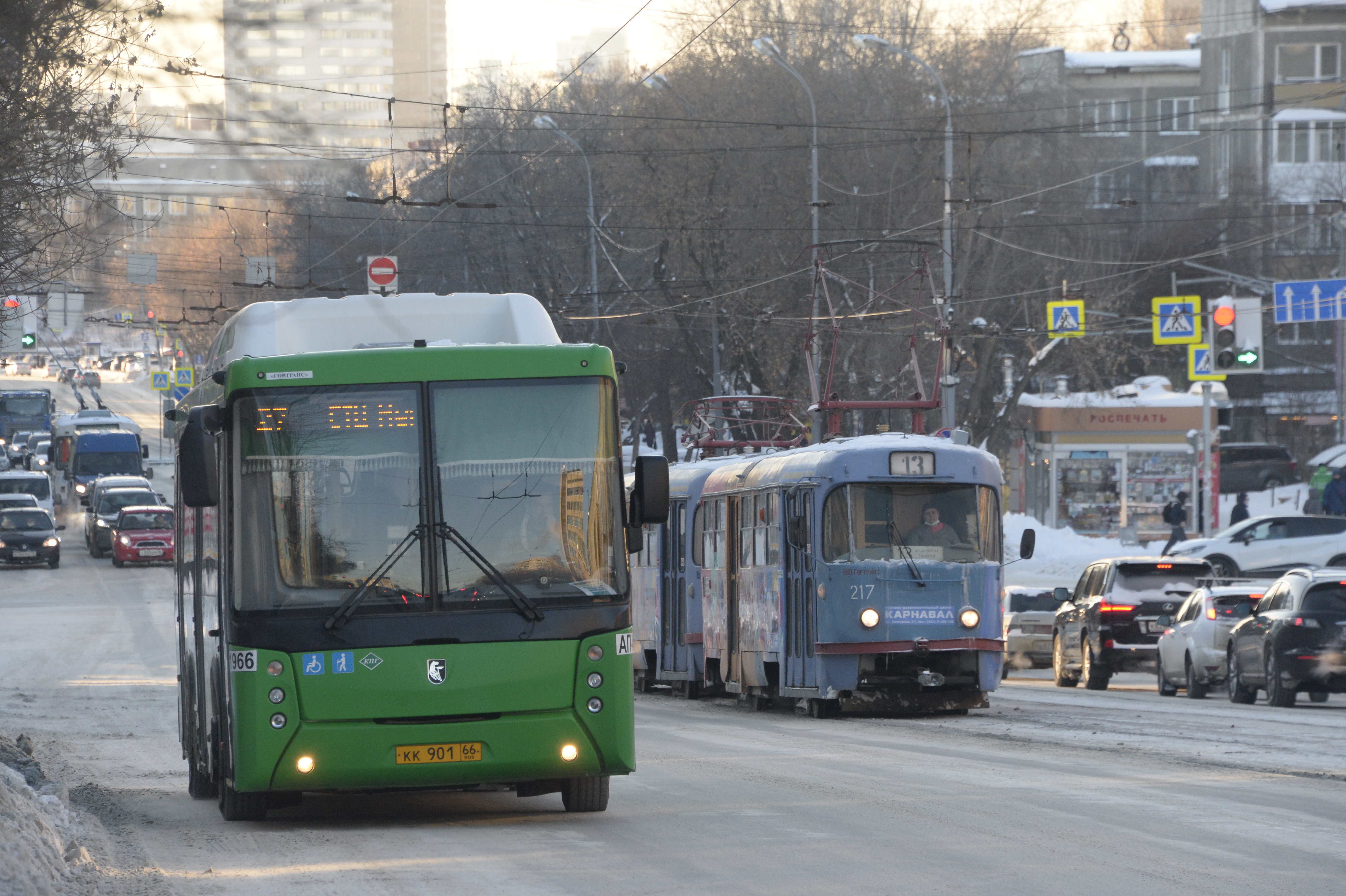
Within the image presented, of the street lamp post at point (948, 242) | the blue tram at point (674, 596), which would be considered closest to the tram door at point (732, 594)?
the blue tram at point (674, 596)

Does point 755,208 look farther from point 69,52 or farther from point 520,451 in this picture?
point 69,52

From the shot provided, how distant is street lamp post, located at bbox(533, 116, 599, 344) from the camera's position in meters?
49.1

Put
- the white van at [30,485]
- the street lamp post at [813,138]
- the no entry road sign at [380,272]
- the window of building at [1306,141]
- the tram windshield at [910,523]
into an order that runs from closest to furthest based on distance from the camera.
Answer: the tram windshield at [910,523] → the no entry road sign at [380,272] → the street lamp post at [813,138] → the white van at [30,485] → the window of building at [1306,141]

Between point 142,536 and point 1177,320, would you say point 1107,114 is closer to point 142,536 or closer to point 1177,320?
point 1177,320

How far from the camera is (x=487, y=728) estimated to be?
377 inches

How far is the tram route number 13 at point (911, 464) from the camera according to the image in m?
18.7

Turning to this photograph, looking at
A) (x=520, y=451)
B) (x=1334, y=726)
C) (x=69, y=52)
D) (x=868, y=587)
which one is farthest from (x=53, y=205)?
(x=1334, y=726)

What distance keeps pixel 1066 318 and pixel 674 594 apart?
18.5 m

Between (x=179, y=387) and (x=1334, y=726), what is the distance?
62.7 m

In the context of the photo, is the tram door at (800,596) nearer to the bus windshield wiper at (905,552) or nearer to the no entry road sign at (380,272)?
the bus windshield wiper at (905,552)

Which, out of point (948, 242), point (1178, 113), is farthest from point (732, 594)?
point (1178, 113)

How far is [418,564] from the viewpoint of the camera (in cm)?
970

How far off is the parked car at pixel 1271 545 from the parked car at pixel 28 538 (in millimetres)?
26187

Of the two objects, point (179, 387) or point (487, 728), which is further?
point (179, 387)
